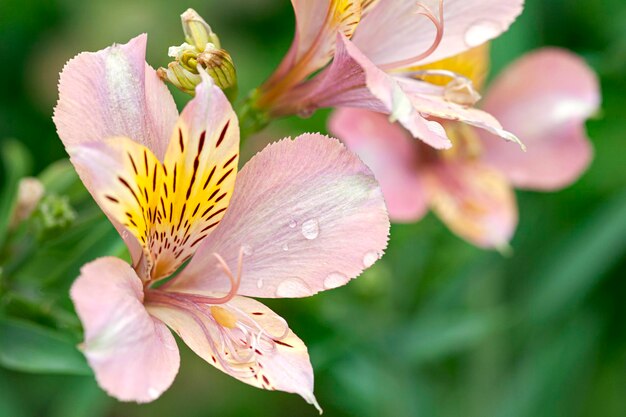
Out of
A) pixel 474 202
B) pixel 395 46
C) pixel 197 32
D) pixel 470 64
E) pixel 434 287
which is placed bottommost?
pixel 434 287

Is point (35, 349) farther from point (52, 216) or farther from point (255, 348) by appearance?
point (255, 348)

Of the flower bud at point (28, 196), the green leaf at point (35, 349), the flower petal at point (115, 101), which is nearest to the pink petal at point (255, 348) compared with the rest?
the flower petal at point (115, 101)

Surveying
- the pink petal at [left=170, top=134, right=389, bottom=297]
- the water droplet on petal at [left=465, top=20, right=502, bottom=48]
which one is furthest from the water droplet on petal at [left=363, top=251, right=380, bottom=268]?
the water droplet on petal at [left=465, top=20, right=502, bottom=48]

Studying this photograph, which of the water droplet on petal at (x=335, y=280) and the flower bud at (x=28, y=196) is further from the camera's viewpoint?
the flower bud at (x=28, y=196)

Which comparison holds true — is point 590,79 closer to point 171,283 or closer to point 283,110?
point 283,110

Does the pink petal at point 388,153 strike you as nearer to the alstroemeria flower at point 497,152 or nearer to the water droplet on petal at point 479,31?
the alstroemeria flower at point 497,152

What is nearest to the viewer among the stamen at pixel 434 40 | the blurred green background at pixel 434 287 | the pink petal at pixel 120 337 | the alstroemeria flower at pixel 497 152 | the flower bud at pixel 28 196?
the pink petal at pixel 120 337

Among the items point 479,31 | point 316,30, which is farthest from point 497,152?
point 316,30
